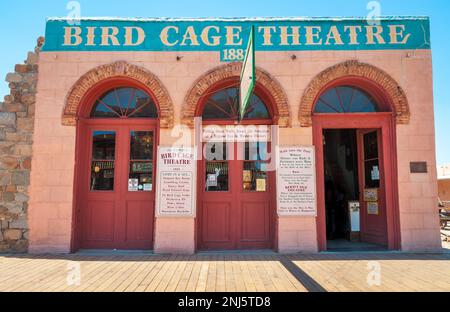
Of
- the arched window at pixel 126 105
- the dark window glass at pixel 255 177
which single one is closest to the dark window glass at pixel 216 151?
the dark window glass at pixel 255 177

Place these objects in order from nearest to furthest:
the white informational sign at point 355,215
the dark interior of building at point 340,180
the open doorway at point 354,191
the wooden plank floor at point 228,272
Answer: the wooden plank floor at point 228,272
the open doorway at point 354,191
the white informational sign at point 355,215
the dark interior of building at point 340,180

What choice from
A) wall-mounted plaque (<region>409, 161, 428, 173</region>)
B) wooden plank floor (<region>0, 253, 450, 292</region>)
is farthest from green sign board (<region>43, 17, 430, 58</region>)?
wooden plank floor (<region>0, 253, 450, 292</region>)

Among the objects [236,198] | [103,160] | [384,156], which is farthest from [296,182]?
[103,160]

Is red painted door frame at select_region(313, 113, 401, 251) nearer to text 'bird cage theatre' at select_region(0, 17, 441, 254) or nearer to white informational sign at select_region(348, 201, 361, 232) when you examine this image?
text 'bird cage theatre' at select_region(0, 17, 441, 254)

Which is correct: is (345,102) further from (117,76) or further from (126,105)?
(117,76)

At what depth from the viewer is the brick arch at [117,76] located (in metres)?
7.03

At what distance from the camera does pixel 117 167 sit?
23.8 feet

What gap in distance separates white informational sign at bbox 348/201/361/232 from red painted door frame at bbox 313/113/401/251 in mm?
1257

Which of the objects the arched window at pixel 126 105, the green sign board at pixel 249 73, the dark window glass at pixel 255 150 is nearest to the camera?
the green sign board at pixel 249 73

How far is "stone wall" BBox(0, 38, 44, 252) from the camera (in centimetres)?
687

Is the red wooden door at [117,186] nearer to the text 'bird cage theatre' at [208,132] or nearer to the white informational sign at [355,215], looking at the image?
the text 'bird cage theatre' at [208,132]

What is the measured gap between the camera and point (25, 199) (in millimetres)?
6906

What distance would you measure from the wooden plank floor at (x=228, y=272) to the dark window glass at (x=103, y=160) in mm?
1541
